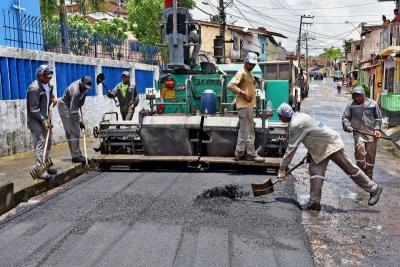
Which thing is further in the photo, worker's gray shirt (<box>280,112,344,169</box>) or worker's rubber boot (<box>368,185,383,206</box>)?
worker's rubber boot (<box>368,185,383,206</box>)

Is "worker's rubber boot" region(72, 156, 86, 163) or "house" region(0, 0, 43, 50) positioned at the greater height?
"house" region(0, 0, 43, 50)

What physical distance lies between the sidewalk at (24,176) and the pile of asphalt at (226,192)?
7.68ft

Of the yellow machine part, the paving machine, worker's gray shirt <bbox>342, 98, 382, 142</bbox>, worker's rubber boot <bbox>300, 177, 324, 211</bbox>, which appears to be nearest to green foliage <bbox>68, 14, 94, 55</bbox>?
the paving machine

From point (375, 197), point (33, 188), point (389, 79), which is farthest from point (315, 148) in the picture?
point (389, 79)

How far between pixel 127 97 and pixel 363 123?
4.88m

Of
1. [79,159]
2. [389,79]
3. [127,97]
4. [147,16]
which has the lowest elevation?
[79,159]

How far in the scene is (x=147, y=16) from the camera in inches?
1192

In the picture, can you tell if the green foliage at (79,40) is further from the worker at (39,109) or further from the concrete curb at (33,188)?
the worker at (39,109)

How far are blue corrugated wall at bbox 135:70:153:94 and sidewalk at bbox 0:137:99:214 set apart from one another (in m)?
7.48

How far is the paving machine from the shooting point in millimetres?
7637

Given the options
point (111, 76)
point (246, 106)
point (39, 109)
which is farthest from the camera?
point (111, 76)

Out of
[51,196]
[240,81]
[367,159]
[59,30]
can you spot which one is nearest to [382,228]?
[367,159]

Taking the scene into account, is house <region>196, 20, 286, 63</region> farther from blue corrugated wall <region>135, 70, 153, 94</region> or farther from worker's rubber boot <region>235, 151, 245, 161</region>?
worker's rubber boot <region>235, 151, 245, 161</region>

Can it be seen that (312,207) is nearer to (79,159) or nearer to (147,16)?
(79,159)
